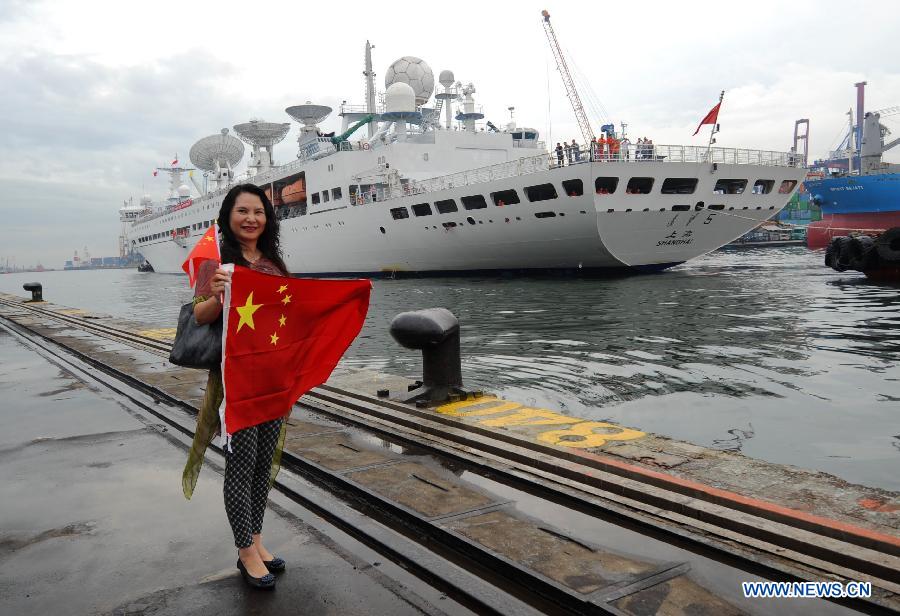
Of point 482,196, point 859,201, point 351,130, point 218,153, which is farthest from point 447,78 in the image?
point 218,153

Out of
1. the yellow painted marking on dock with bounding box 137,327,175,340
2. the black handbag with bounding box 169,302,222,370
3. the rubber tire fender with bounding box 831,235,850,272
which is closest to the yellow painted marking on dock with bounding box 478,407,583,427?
the black handbag with bounding box 169,302,222,370

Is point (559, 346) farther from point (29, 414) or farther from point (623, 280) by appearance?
point (623, 280)

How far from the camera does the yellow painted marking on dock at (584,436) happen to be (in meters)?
5.22

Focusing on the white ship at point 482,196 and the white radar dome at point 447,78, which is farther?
the white radar dome at point 447,78

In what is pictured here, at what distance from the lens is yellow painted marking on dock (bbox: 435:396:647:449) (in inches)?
210

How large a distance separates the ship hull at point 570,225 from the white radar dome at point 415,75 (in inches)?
646

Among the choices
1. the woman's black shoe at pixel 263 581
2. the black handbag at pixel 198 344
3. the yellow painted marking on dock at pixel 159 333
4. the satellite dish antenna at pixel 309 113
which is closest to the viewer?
the woman's black shoe at pixel 263 581

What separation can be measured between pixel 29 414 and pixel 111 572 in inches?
186

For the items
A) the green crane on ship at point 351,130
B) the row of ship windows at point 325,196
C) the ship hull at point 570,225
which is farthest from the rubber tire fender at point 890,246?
the green crane on ship at point 351,130

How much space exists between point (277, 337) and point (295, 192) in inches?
1844

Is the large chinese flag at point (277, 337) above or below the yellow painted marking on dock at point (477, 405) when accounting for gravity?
above

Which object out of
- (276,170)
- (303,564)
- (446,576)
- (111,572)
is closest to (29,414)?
(111,572)

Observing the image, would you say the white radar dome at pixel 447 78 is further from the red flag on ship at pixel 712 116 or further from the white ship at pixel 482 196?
the red flag on ship at pixel 712 116

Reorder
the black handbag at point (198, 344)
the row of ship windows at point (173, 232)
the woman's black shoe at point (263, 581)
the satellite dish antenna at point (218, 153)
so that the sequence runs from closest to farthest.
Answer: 1. the woman's black shoe at point (263, 581)
2. the black handbag at point (198, 344)
3. the row of ship windows at point (173, 232)
4. the satellite dish antenna at point (218, 153)
